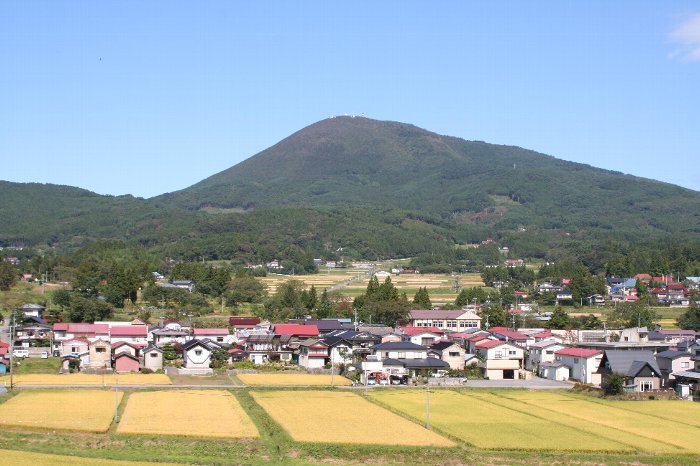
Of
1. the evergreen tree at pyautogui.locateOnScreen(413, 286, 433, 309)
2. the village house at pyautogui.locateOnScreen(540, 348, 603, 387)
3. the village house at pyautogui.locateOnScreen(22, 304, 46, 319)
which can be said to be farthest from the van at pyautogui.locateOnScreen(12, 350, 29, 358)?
the evergreen tree at pyautogui.locateOnScreen(413, 286, 433, 309)

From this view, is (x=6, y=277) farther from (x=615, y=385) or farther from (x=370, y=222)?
(x=370, y=222)

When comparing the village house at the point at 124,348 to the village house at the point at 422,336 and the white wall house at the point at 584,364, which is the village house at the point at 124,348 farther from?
the white wall house at the point at 584,364

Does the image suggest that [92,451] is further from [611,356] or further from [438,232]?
[438,232]

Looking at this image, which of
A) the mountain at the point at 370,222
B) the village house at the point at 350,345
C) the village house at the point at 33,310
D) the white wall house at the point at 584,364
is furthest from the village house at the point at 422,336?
the mountain at the point at 370,222

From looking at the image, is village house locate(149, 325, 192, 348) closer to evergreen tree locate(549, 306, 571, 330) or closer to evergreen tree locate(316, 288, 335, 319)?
evergreen tree locate(316, 288, 335, 319)

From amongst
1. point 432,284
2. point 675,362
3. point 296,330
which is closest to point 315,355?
point 296,330

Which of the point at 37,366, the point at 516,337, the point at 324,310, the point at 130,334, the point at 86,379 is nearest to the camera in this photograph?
the point at 86,379
